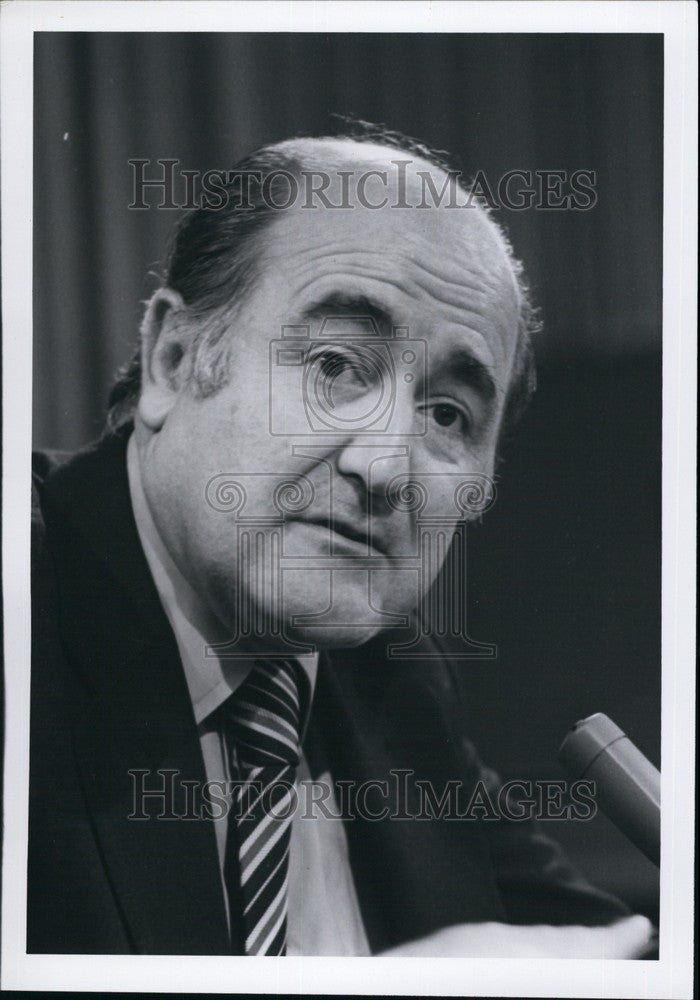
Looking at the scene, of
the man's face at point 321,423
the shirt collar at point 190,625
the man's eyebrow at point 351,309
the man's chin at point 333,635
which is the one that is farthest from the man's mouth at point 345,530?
the man's eyebrow at point 351,309

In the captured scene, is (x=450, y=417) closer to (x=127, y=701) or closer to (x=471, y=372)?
(x=471, y=372)

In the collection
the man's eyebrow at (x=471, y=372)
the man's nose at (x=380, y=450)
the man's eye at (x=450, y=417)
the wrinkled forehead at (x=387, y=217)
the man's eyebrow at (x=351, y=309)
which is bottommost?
the man's nose at (x=380, y=450)

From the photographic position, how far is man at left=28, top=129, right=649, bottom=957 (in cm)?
204

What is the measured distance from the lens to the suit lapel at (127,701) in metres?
2.03

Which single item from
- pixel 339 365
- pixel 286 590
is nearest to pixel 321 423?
pixel 339 365

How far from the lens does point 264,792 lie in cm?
206

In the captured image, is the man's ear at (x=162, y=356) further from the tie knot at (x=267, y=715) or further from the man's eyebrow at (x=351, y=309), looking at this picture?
the tie knot at (x=267, y=715)

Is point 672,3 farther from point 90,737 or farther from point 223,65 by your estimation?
point 90,737

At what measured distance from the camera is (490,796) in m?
2.12

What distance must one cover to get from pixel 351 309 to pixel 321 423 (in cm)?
23

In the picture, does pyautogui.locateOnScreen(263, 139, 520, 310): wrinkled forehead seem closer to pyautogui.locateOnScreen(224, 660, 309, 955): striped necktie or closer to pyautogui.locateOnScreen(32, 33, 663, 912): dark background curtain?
pyautogui.locateOnScreen(32, 33, 663, 912): dark background curtain

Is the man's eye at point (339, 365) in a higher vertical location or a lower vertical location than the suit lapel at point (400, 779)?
higher

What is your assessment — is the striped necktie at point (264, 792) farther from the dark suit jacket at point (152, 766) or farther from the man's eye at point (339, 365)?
the man's eye at point (339, 365)

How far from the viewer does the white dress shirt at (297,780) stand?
2051 mm
